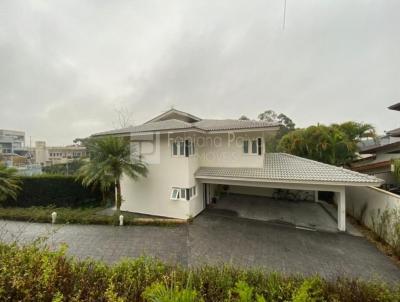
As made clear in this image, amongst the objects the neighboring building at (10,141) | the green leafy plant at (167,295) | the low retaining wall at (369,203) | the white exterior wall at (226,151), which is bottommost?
the low retaining wall at (369,203)

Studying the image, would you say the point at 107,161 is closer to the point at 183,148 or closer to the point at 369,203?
the point at 183,148

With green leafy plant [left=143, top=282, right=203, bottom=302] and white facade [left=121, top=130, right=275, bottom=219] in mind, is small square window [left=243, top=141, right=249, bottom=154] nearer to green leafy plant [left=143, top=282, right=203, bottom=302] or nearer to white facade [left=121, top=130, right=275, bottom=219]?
white facade [left=121, top=130, right=275, bottom=219]

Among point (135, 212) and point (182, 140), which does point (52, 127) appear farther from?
point (182, 140)

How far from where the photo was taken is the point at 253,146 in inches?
445

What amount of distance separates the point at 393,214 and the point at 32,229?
17483 millimetres

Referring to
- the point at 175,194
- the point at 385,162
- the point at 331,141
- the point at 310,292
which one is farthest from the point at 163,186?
the point at 385,162

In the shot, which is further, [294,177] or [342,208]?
[294,177]

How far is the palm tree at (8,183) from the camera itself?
1141 centimetres

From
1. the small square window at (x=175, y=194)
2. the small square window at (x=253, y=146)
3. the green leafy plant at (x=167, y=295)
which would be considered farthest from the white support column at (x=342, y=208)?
the green leafy plant at (x=167, y=295)

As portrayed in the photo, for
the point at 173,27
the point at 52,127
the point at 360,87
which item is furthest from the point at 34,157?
the point at 360,87

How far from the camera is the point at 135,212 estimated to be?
12320 mm

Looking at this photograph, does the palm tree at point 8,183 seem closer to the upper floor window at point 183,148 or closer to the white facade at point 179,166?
the white facade at point 179,166

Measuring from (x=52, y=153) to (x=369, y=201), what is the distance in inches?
3285

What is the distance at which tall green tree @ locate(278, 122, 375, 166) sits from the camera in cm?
1422
